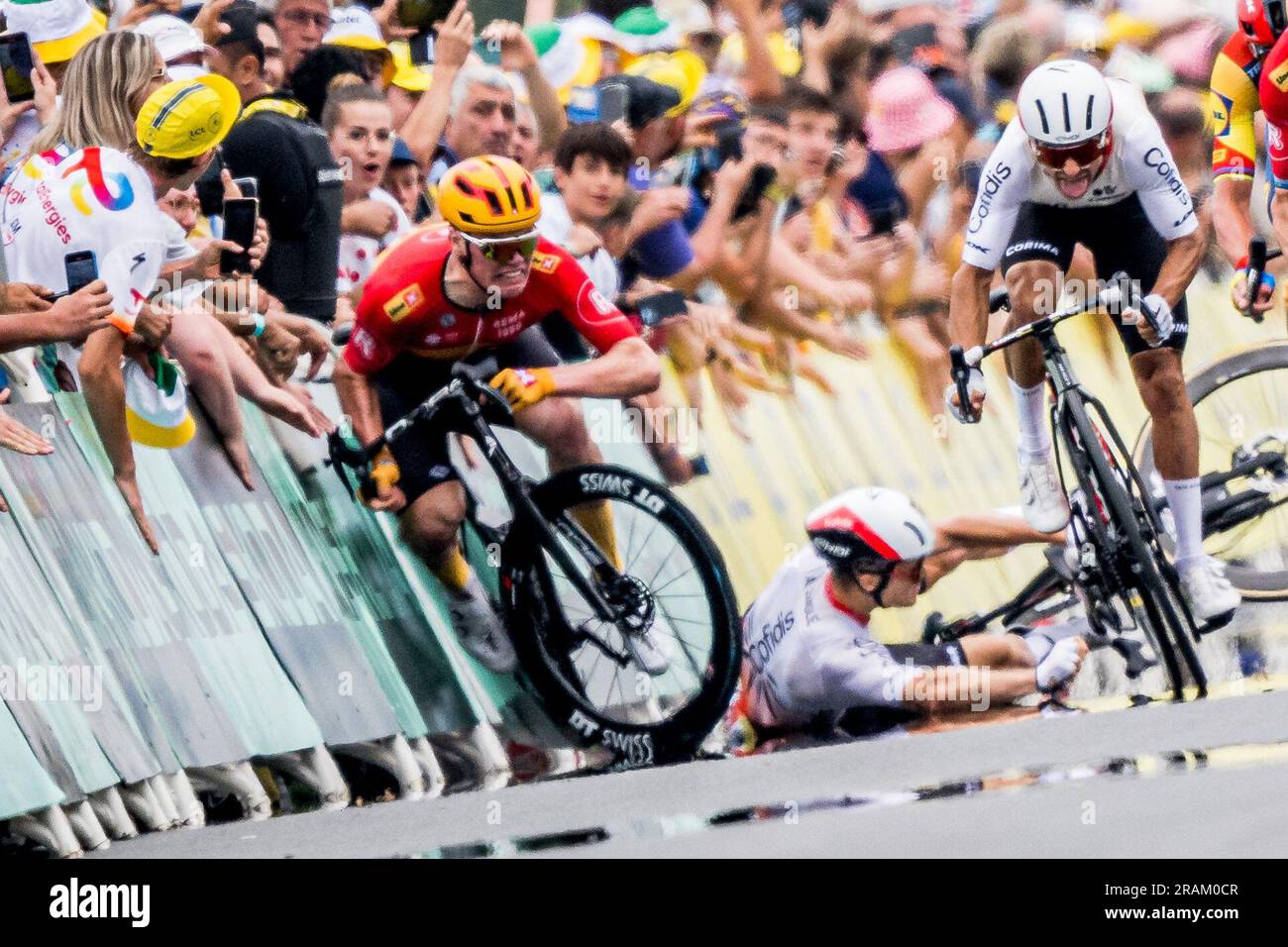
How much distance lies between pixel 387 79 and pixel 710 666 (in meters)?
2.76

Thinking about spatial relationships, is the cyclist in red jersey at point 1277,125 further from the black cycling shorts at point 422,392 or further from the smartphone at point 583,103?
the black cycling shorts at point 422,392

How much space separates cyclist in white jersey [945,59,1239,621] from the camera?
9281mm

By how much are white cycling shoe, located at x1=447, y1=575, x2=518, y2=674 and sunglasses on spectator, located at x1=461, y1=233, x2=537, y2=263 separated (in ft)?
3.93

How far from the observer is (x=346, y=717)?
865 cm

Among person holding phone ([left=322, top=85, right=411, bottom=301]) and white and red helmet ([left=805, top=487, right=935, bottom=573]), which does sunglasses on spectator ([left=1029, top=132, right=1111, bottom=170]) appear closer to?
white and red helmet ([left=805, top=487, right=935, bottom=573])

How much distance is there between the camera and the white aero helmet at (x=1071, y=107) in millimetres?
9195

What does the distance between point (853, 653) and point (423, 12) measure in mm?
3012

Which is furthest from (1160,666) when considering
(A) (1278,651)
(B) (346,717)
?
(B) (346,717)

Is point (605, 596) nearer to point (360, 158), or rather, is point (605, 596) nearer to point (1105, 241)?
point (360, 158)

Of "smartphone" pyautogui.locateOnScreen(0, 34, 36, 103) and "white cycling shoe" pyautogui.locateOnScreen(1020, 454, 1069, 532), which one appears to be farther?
"white cycling shoe" pyautogui.locateOnScreen(1020, 454, 1069, 532)

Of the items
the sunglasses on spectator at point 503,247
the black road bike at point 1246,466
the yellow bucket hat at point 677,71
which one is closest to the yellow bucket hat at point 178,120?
the sunglasses on spectator at point 503,247

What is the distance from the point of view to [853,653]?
9055 millimetres

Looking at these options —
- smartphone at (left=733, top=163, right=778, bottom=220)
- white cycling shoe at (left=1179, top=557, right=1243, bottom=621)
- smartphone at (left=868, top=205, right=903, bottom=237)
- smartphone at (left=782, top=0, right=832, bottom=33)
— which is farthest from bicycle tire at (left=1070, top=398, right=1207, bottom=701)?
smartphone at (left=782, top=0, right=832, bottom=33)
